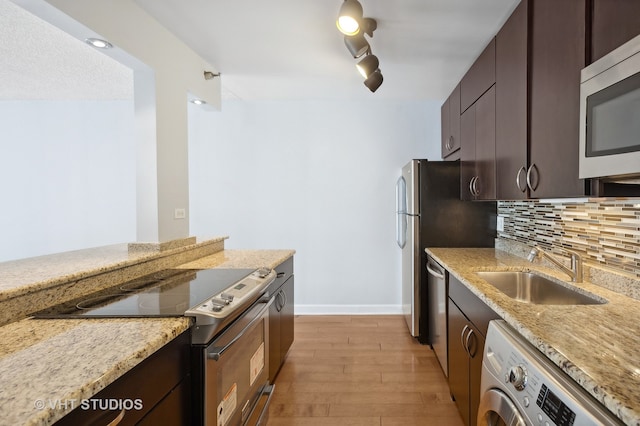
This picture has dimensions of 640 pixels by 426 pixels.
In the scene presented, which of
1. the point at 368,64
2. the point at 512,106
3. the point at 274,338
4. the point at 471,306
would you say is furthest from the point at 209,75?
the point at 471,306

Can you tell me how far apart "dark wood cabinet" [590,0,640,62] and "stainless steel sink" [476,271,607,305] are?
3.51 ft

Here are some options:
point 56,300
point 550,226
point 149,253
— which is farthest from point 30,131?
point 550,226

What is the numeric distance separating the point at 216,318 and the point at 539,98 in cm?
169

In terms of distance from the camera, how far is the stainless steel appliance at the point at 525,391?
769mm

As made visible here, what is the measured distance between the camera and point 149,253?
6.27 feet

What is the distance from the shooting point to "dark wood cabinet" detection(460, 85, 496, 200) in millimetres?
2119

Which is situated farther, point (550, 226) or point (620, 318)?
point (550, 226)

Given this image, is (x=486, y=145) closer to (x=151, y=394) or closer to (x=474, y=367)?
(x=474, y=367)

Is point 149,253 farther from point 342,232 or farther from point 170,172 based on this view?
point 342,232

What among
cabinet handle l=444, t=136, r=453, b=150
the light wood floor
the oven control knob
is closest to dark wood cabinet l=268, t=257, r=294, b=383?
the light wood floor

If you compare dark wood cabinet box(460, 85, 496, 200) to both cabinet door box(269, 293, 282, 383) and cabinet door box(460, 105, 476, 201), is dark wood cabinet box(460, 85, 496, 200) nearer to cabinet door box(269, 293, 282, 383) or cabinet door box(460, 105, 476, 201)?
cabinet door box(460, 105, 476, 201)

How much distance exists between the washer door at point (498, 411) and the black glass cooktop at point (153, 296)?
113 centimetres

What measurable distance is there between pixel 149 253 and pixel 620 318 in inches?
85.6

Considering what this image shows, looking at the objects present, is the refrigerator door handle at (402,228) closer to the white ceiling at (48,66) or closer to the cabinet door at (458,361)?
the cabinet door at (458,361)
